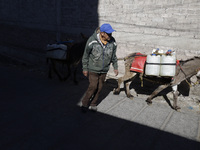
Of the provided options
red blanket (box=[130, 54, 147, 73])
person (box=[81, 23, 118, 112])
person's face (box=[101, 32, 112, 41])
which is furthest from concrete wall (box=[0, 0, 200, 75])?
person's face (box=[101, 32, 112, 41])

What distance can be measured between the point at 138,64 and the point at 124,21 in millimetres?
2555

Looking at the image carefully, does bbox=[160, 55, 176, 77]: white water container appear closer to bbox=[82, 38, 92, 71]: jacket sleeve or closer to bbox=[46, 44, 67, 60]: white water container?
bbox=[82, 38, 92, 71]: jacket sleeve

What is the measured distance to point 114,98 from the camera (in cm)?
502

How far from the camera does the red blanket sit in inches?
176

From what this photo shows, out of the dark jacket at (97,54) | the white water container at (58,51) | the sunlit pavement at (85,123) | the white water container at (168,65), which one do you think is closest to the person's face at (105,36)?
the dark jacket at (97,54)

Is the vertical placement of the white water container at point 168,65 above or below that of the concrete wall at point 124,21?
below

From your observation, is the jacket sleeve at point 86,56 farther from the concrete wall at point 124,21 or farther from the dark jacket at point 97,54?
the concrete wall at point 124,21

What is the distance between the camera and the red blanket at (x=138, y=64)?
14.7ft

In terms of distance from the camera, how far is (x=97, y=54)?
371cm

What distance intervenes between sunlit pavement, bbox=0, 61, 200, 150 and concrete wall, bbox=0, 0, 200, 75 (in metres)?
2.18

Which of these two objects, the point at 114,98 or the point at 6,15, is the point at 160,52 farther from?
the point at 6,15

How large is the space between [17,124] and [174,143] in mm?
3046

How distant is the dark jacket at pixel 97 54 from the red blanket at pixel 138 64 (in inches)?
37.1

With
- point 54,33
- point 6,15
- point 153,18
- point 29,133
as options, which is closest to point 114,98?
point 29,133
